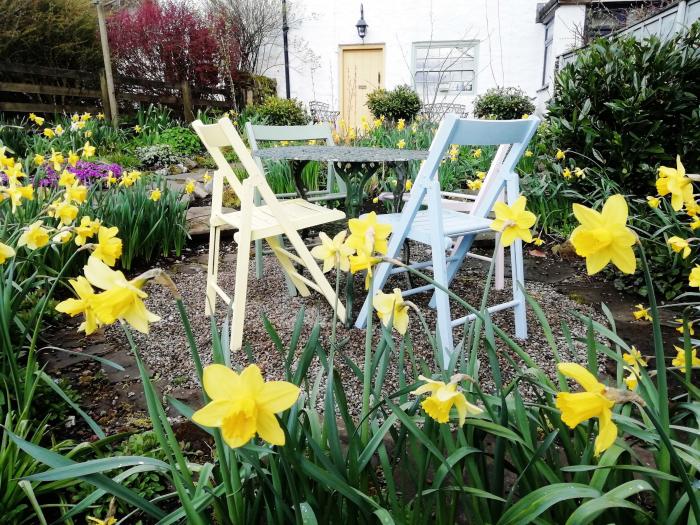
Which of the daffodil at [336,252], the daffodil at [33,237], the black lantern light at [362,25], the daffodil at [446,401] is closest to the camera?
the daffodil at [446,401]

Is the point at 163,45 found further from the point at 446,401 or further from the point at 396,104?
the point at 446,401

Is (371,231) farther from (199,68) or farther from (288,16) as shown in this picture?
(288,16)

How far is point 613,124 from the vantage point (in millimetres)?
3172

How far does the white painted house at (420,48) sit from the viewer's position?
396 inches

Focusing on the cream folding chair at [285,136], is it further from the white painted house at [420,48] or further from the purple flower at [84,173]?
the white painted house at [420,48]

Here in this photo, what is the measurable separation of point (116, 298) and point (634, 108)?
3138 millimetres

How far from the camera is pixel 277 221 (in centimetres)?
218

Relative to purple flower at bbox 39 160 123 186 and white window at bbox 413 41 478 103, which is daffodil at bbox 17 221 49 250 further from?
white window at bbox 413 41 478 103

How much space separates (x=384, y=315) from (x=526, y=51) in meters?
10.8

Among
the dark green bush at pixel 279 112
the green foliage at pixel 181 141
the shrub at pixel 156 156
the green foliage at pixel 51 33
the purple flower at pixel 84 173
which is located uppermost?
the green foliage at pixel 51 33

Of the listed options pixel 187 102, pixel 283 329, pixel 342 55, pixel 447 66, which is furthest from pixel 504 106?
pixel 283 329

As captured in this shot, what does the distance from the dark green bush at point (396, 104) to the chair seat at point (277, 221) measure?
700cm

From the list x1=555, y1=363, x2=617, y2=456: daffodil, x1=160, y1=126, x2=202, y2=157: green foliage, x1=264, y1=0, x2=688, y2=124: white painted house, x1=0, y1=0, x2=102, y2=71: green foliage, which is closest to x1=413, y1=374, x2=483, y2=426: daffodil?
x1=555, y1=363, x2=617, y2=456: daffodil

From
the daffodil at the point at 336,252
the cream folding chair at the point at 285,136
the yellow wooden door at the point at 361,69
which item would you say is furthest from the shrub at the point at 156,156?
the daffodil at the point at 336,252
